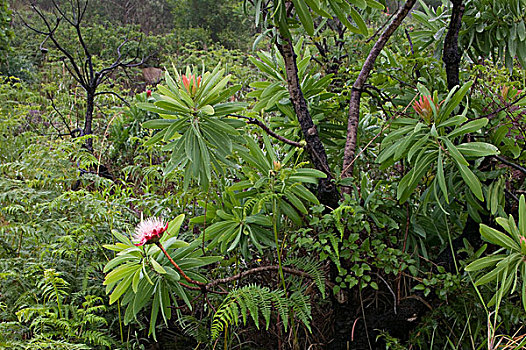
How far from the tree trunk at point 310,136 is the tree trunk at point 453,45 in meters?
0.66

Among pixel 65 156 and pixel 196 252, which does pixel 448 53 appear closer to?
pixel 196 252

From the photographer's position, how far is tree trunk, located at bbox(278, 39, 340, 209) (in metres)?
2.06

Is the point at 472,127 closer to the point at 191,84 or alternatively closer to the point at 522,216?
the point at 522,216

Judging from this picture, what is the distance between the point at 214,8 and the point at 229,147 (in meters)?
11.6

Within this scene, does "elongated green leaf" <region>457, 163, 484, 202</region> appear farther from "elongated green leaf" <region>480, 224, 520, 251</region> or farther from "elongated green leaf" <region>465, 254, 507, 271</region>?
"elongated green leaf" <region>465, 254, 507, 271</region>

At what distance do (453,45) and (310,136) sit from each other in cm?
75

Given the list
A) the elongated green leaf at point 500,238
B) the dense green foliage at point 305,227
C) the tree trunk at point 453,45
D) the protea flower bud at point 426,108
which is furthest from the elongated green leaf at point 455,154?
the tree trunk at point 453,45

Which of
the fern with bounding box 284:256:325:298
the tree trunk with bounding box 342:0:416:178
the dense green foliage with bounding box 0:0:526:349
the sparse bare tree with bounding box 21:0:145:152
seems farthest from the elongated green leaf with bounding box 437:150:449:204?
the sparse bare tree with bounding box 21:0:145:152

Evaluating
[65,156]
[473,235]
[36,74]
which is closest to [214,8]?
[36,74]

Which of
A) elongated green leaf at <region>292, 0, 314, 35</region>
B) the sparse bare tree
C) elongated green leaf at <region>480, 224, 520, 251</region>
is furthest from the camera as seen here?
the sparse bare tree

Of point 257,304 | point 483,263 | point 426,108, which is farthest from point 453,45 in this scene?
point 257,304

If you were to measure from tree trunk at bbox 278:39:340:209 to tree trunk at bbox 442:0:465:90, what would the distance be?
0.66 metres

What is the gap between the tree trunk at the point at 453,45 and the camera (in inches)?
76.1

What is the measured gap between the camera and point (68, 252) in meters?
2.00
